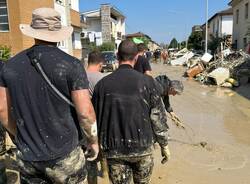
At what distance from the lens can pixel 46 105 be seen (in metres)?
2.46

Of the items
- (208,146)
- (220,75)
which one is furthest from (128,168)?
(220,75)

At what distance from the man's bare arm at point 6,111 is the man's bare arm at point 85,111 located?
0.49 metres

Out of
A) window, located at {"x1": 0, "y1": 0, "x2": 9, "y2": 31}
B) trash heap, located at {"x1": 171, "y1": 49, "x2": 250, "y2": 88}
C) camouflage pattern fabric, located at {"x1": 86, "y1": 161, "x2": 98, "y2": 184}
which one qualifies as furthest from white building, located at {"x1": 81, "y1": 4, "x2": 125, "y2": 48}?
camouflage pattern fabric, located at {"x1": 86, "y1": 161, "x2": 98, "y2": 184}

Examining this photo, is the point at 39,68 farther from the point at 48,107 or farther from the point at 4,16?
the point at 4,16

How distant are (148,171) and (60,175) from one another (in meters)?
1.00

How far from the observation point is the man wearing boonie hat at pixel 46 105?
8.05 ft

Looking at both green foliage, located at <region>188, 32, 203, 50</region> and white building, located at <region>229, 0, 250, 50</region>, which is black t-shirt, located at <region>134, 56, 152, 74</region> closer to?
white building, located at <region>229, 0, 250, 50</region>

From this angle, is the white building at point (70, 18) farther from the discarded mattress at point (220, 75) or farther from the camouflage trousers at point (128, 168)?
the camouflage trousers at point (128, 168)

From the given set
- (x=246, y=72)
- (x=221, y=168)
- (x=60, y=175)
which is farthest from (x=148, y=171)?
(x=246, y=72)

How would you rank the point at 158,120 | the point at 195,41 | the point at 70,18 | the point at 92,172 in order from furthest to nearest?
1. the point at 195,41
2. the point at 70,18
3. the point at 92,172
4. the point at 158,120

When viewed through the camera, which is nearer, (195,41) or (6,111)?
(6,111)

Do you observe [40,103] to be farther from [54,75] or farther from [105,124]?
[105,124]

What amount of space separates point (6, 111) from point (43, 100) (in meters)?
0.37

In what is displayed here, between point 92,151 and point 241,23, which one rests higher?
point 241,23
